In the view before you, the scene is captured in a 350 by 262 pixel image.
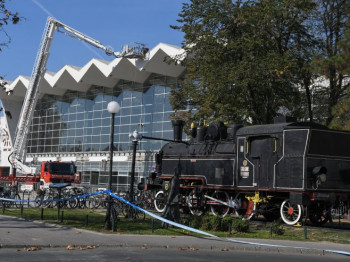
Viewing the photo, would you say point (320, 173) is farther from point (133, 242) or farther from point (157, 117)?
point (157, 117)

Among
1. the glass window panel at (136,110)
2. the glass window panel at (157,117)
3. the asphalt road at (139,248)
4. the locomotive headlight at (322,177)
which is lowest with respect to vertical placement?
the asphalt road at (139,248)

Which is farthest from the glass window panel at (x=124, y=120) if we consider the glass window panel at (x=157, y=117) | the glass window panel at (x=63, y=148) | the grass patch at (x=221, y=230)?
the grass patch at (x=221, y=230)

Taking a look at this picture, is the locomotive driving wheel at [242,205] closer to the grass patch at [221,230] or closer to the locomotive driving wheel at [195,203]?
the locomotive driving wheel at [195,203]

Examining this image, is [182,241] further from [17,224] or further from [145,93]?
[145,93]

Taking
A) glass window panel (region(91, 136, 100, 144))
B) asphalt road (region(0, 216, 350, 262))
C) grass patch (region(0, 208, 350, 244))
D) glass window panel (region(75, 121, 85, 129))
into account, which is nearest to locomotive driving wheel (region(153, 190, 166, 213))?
grass patch (region(0, 208, 350, 244))

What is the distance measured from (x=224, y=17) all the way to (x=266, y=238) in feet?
48.4

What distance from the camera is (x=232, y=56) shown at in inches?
1026

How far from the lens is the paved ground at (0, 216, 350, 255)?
469 inches

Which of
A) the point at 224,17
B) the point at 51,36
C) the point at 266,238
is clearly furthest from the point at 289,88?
the point at 51,36

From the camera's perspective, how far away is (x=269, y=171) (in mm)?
18219

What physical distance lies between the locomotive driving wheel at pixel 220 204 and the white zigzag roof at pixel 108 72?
19484 mm

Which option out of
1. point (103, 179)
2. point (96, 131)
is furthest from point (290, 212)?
point (96, 131)

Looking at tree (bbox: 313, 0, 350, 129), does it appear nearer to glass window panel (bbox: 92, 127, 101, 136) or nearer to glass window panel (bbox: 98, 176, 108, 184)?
glass window panel (bbox: 98, 176, 108, 184)

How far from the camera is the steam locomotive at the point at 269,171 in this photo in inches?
679
